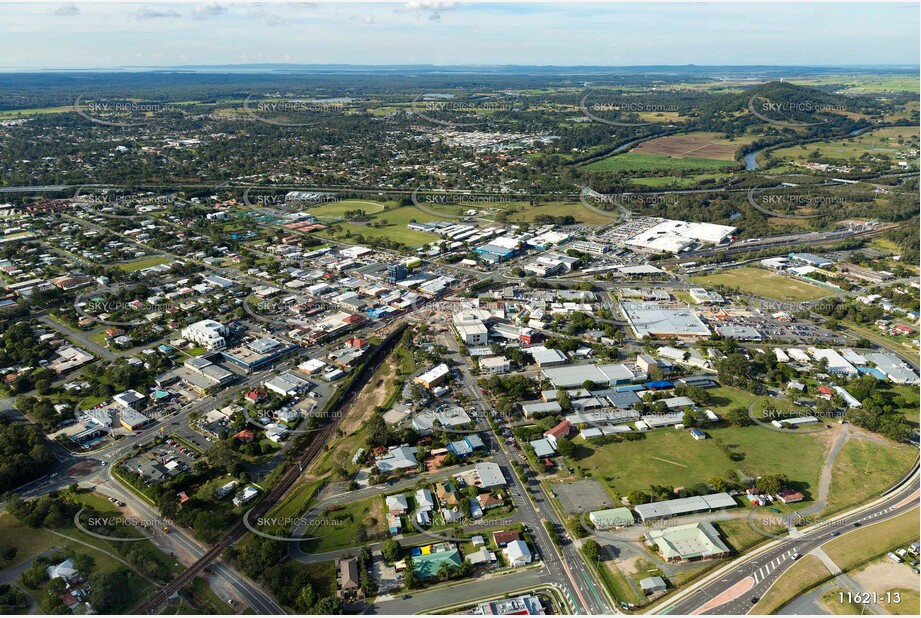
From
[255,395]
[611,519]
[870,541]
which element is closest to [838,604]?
[870,541]

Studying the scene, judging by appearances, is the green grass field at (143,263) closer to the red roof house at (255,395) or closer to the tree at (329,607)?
the red roof house at (255,395)

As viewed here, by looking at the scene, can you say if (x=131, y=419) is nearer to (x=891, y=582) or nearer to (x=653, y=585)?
(x=653, y=585)

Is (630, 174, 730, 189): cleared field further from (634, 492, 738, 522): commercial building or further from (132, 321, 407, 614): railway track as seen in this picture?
(634, 492, 738, 522): commercial building

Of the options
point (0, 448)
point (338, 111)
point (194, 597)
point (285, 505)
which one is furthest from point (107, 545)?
point (338, 111)

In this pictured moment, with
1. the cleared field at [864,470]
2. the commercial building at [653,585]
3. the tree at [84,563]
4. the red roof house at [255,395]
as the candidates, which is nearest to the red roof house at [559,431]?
the commercial building at [653,585]

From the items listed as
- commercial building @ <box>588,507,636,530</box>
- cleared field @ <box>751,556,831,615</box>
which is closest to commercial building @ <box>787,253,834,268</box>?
cleared field @ <box>751,556,831,615</box>
